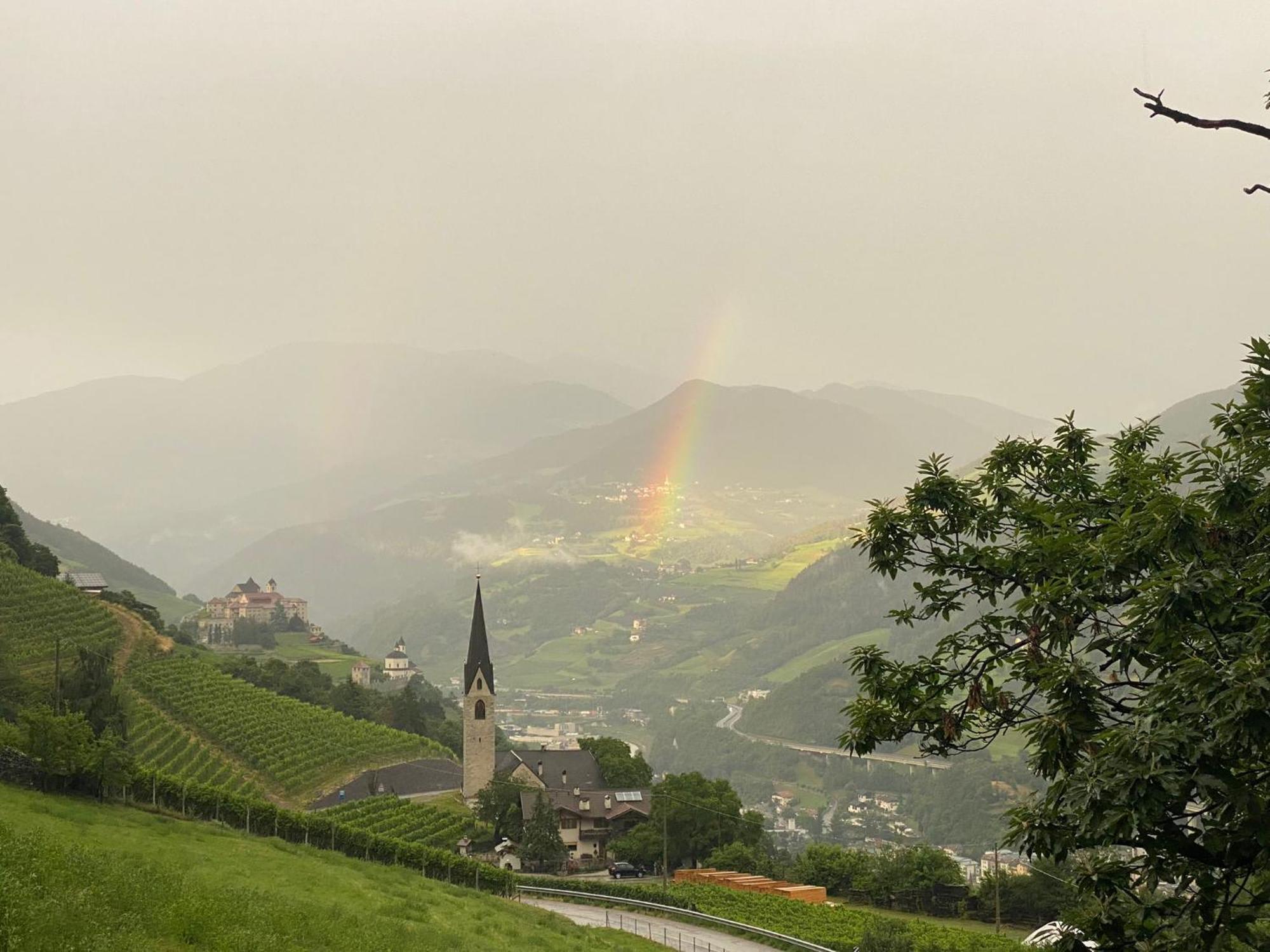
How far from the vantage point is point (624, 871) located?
62.8 meters

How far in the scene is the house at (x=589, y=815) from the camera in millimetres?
67062

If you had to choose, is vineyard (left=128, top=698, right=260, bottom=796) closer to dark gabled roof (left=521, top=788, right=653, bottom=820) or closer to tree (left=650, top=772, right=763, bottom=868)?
dark gabled roof (left=521, top=788, right=653, bottom=820)

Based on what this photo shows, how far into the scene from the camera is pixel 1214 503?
400 inches

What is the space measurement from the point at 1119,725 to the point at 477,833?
61.2 meters

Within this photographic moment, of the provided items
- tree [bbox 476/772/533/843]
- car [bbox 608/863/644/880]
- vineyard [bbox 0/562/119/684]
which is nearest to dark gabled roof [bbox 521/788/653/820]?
tree [bbox 476/772/533/843]

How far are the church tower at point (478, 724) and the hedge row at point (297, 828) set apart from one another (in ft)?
90.0

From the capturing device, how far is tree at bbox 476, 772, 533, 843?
6588 centimetres

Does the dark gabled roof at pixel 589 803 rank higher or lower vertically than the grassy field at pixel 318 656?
lower

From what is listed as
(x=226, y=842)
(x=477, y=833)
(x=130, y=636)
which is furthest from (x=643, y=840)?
(x=130, y=636)

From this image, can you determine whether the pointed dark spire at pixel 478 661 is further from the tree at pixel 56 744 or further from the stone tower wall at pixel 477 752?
the tree at pixel 56 744

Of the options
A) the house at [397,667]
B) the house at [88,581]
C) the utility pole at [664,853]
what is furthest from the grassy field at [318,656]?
the utility pole at [664,853]

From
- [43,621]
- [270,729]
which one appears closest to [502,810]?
[270,729]

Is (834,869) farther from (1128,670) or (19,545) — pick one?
(19,545)

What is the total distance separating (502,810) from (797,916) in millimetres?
27350
